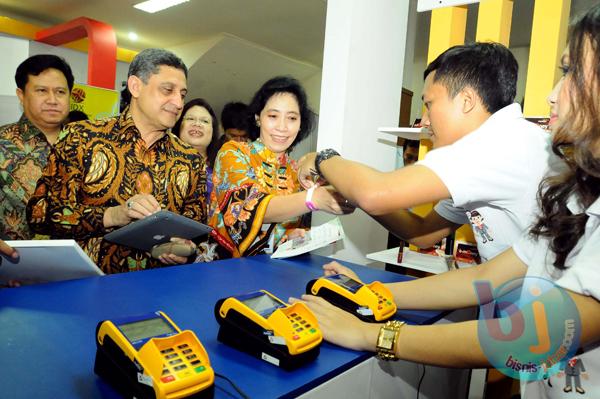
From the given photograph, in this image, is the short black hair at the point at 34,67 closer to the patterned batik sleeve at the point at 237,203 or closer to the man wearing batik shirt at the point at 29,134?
the man wearing batik shirt at the point at 29,134

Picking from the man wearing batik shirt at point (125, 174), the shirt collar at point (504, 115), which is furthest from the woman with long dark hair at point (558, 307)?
the man wearing batik shirt at point (125, 174)

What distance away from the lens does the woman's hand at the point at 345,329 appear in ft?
2.83

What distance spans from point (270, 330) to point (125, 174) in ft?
4.23

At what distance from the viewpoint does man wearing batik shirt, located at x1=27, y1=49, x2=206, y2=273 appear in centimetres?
167

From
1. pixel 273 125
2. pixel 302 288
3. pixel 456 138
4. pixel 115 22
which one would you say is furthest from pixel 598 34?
pixel 115 22

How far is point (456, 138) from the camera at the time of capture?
4.62ft

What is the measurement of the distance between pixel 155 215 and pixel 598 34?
1.20 metres

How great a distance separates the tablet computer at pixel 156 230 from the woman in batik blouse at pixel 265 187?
0.24m

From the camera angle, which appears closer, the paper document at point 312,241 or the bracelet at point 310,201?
the paper document at point 312,241

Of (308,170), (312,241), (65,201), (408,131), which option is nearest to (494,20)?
(408,131)

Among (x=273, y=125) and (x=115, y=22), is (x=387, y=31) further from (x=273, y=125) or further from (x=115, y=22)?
(x=115, y=22)

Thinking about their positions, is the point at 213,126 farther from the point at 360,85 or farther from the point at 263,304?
the point at 263,304

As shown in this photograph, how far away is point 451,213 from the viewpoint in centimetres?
168

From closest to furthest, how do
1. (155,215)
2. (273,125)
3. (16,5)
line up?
(155,215) → (273,125) → (16,5)
